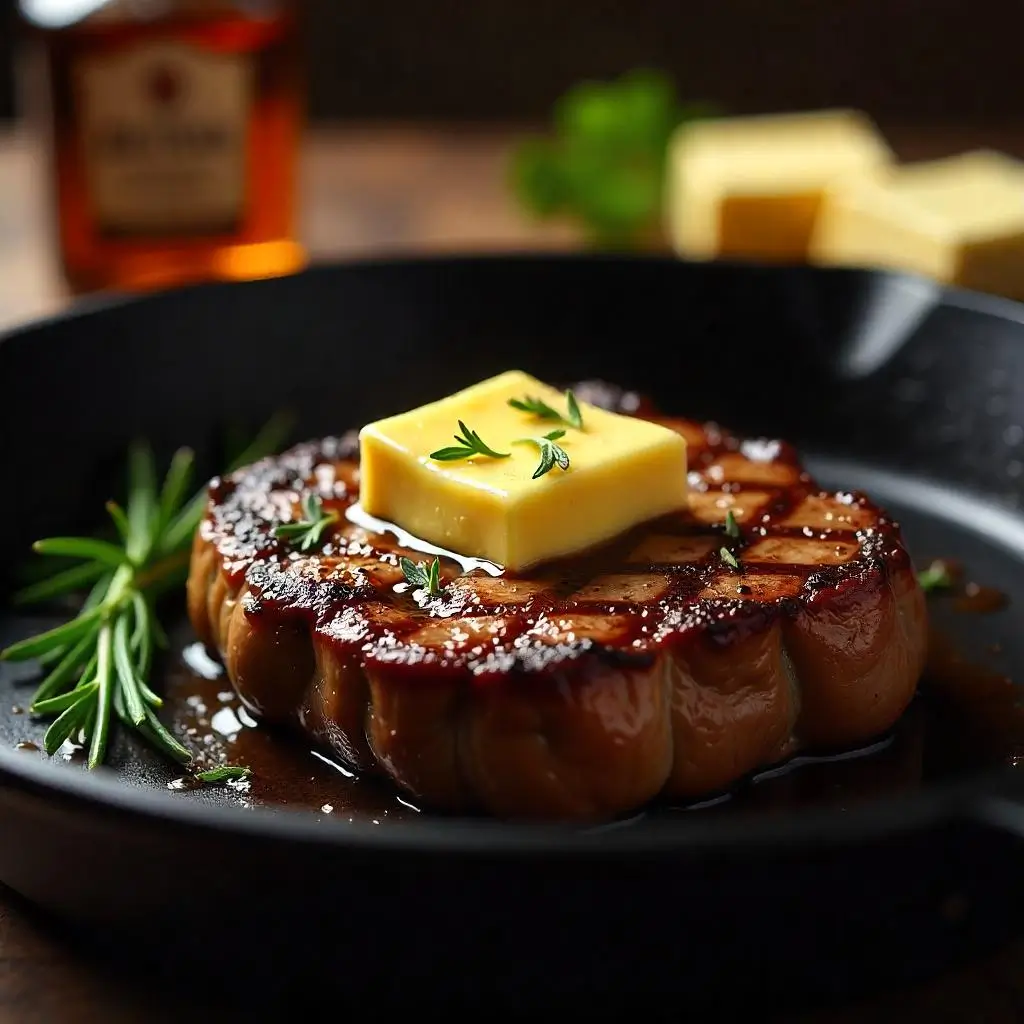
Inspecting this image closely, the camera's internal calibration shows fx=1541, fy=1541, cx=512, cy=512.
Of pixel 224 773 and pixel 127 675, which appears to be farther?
pixel 127 675

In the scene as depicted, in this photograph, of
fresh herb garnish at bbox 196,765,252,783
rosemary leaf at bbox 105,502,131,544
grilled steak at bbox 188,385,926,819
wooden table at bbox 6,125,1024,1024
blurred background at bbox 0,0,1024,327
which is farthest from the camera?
blurred background at bbox 0,0,1024,327

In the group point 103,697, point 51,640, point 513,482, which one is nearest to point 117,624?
point 51,640

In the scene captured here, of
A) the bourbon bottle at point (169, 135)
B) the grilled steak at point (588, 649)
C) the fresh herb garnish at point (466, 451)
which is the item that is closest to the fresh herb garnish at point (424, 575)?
the grilled steak at point (588, 649)

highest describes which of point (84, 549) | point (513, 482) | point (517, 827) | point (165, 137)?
point (165, 137)

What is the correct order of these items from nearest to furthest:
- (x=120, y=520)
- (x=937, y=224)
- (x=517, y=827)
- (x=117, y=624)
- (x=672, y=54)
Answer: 1. (x=517, y=827)
2. (x=117, y=624)
3. (x=120, y=520)
4. (x=937, y=224)
5. (x=672, y=54)

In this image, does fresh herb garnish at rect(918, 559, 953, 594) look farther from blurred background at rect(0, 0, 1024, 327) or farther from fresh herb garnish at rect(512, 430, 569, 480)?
blurred background at rect(0, 0, 1024, 327)

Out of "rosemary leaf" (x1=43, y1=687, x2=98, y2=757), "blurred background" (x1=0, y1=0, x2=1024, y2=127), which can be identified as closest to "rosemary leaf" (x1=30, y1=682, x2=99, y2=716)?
"rosemary leaf" (x1=43, y1=687, x2=98, y2=757)

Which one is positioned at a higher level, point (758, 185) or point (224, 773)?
point (758, 185)

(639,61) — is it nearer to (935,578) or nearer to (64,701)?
(935,578)
